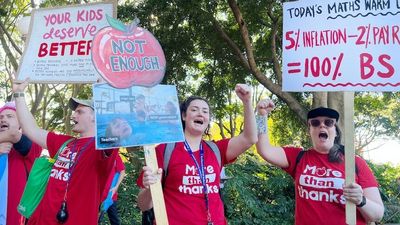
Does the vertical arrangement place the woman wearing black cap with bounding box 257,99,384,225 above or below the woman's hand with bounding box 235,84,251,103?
below

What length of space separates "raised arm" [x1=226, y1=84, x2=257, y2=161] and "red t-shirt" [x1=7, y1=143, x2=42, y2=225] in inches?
68.8

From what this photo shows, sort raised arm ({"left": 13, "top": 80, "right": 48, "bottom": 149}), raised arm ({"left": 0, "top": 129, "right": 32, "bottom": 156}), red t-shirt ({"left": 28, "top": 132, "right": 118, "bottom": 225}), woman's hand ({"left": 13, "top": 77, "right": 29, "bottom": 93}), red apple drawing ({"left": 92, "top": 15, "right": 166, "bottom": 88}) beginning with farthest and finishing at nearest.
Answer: raised arm ({"left": 0, "top": 129, "right": 32, "bottom": 156}), woman's hand ({"left": 13, "top": 77, "right": 29, "bottom": 93}), raised arm ({"left": 13, "top": 80, "right": 48, "bottom": 149}), red t-shirt ({"left": 28, "top": 132, "right": 118, "bottom": 225}), red apple drawing ({"left": 92, "top": 15, "right": 166, "bottom": 88})

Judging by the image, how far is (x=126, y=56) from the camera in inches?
114

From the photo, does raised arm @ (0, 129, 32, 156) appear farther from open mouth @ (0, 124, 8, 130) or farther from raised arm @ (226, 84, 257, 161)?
raised arm @ (226, 84, 257, 161)

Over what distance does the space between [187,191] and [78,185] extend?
2.54 feet

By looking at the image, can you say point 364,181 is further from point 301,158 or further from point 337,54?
point 337,54

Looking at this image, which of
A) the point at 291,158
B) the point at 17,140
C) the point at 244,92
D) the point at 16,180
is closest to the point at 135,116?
the point at 244,92

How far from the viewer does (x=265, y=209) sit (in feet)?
21.4

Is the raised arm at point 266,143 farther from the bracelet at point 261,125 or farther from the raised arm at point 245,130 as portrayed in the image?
the raised arm at point 245,130

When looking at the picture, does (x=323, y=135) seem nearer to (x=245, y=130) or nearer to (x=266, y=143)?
(x=266, y=143)

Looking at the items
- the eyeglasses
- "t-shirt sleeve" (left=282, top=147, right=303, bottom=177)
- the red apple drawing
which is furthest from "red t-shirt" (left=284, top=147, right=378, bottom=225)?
the red apple drawing

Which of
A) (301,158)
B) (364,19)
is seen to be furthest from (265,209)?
(364,19)

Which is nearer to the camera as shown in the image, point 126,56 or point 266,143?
point 126,56

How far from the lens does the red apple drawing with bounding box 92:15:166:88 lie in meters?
2.80
